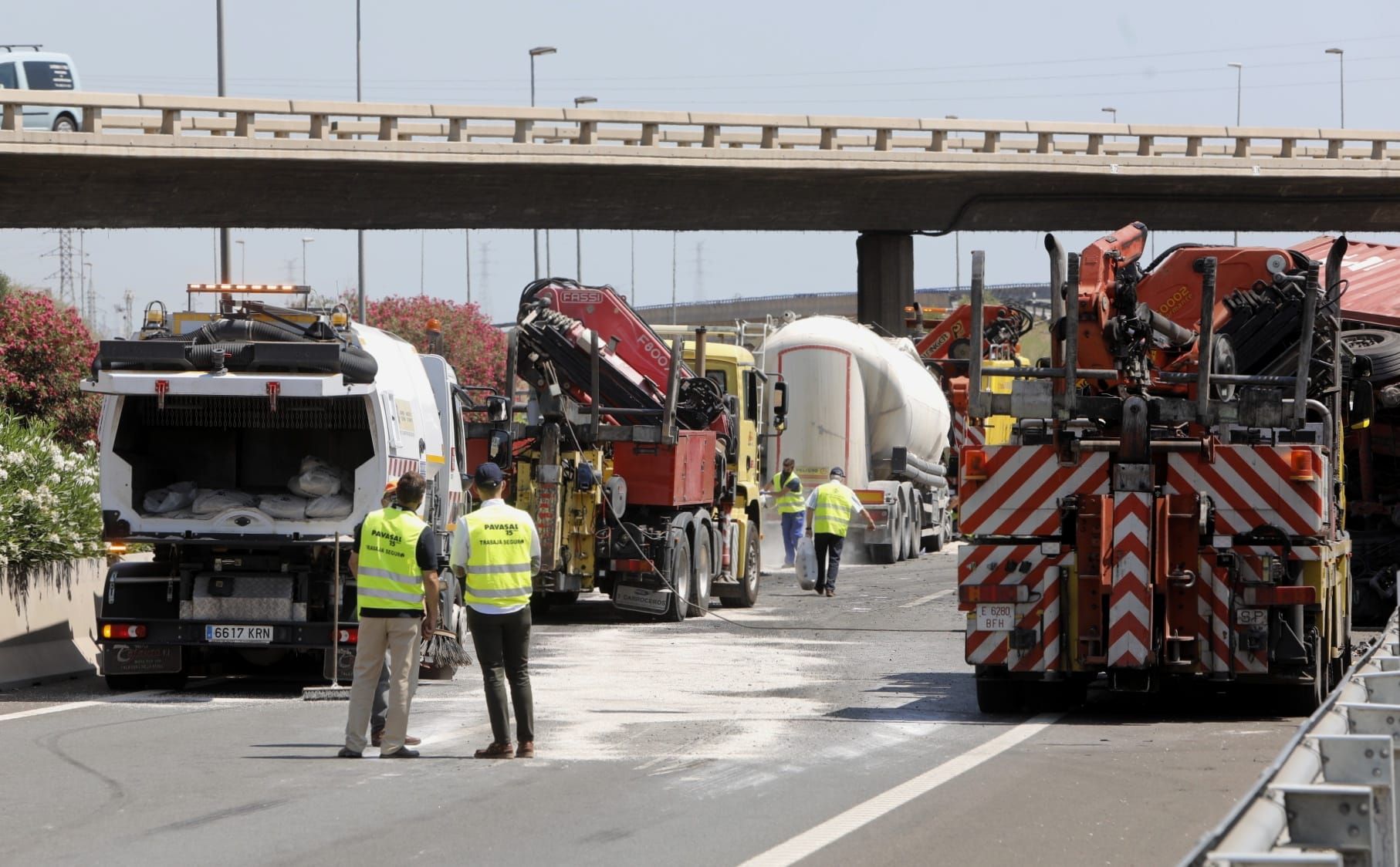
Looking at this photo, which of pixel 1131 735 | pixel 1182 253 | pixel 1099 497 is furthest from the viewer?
pixel 1182 253

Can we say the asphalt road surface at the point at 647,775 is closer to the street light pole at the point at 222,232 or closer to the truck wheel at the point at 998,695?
the truck wheel at the point at 998,695

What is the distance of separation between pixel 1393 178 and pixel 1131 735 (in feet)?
127

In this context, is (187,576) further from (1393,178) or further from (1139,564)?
(1393,178)

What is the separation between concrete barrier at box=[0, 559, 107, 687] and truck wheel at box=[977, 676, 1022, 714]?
6.92 metres

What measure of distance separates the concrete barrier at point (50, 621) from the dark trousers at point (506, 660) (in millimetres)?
5138

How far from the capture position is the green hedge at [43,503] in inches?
606

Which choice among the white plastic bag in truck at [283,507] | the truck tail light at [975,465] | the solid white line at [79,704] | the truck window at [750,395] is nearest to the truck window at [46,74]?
the truck window at [750,395]

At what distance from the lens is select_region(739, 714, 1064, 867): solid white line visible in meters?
8.14

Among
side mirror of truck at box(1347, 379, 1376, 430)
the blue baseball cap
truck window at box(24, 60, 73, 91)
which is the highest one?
truck window at box(24, 60, 73, 91)

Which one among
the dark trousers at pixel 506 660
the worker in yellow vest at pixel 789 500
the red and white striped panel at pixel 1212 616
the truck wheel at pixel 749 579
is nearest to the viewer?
the dark trousers at pixel 506 660

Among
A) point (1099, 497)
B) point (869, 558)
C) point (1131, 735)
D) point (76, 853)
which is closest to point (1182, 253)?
point (1099, 497)

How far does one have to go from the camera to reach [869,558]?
34469 mm

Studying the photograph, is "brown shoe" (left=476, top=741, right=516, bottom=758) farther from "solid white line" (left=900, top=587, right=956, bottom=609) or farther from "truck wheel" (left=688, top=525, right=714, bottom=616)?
A: "solid white line" (left=900, top=587, right=956, bottom=609)

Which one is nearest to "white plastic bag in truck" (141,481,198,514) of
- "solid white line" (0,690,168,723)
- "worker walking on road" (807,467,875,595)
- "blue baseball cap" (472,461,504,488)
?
"solid white line" (0,690,168,723)
